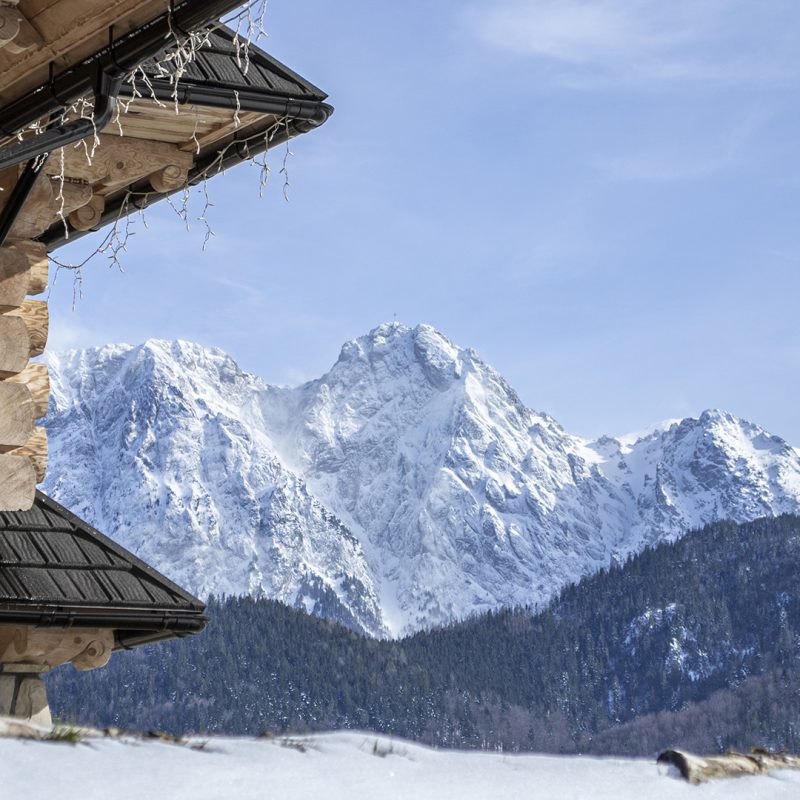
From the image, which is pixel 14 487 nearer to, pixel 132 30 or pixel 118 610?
pixel 118 610

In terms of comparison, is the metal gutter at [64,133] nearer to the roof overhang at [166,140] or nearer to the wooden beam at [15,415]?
the roof overhang at [166,140]

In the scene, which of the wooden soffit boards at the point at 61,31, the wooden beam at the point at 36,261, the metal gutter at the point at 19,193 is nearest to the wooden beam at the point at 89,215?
the wooden beam at the point at 36,261

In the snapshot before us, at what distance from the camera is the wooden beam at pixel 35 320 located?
7.55 metres

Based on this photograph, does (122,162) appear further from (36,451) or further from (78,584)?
(78,584)

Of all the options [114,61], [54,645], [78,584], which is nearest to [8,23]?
[114,61]

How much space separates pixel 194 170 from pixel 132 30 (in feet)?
10.6

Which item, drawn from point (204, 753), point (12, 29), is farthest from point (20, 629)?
point (204, 753)

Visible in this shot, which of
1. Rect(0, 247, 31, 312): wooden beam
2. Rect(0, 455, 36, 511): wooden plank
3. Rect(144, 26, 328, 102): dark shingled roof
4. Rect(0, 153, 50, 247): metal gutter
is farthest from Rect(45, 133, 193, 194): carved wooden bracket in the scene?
Rect(0, 455, 36, 511): wooden plank

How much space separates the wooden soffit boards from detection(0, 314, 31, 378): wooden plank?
2.45 metres

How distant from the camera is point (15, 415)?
726 centimetres

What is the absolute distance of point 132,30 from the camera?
4.68m

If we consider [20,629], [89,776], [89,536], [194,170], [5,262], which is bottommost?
[89,776]

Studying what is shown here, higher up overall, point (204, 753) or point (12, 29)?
point (12, 29)

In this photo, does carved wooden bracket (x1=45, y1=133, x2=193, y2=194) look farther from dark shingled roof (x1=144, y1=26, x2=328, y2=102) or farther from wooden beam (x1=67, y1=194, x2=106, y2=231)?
dark shingled roof (x1=144, y1=26, x2=328, y2=102)
